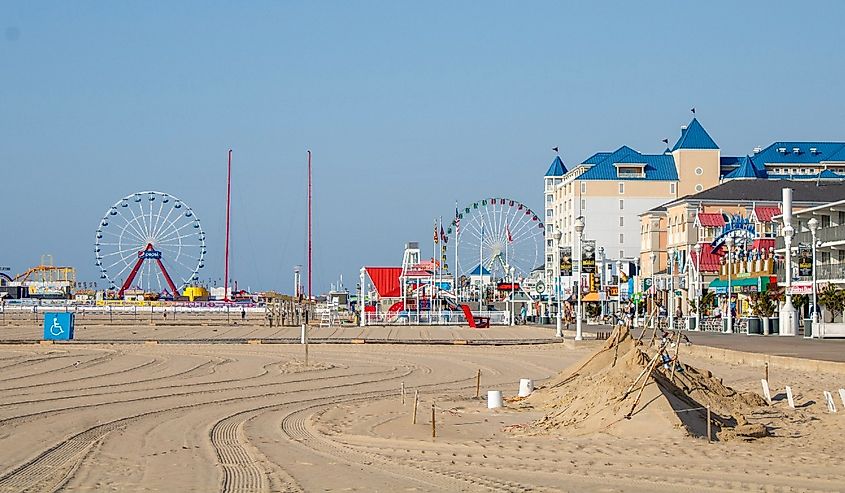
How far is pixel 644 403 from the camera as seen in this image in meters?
16.5

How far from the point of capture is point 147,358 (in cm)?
3666

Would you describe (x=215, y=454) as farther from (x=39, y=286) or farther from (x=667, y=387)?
(x=39, y=286)

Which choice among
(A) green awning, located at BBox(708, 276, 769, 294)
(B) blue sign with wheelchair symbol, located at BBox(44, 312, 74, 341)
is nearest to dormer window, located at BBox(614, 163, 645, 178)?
(A) green awning, located at BBox(708, 276, 769, 294)

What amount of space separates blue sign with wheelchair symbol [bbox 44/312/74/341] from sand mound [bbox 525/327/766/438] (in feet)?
104

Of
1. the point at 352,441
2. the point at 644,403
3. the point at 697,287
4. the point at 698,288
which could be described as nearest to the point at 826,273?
the point at 698,288

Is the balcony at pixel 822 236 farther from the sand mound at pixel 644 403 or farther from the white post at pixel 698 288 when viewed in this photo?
the sand mound at pixel 644 403

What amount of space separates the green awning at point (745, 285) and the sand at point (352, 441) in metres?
28.1

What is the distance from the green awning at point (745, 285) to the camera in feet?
187

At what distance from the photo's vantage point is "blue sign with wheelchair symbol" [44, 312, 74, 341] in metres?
47.9

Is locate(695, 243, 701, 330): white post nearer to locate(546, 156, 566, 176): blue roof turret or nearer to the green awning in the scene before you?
the green awning

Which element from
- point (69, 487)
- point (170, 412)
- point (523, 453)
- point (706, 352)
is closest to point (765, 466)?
point (523, 453)

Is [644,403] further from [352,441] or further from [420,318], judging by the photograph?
[420,318]

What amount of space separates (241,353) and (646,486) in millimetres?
28683

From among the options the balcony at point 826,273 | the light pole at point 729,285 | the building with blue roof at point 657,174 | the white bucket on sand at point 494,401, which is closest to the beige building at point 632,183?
the building with blue roof at point 657,174
